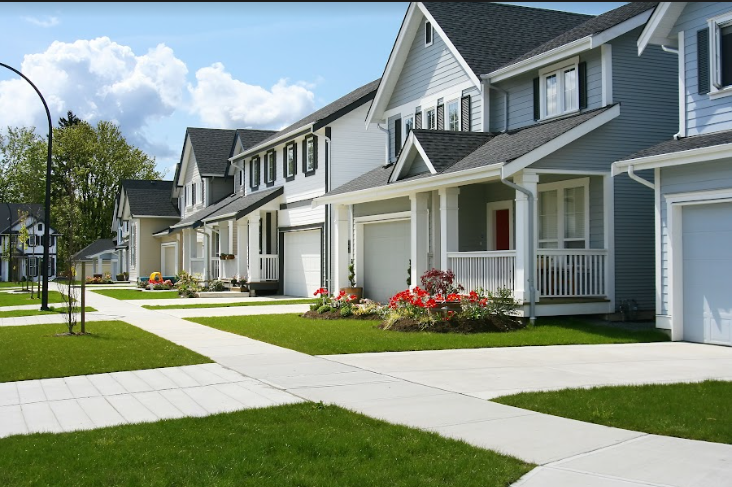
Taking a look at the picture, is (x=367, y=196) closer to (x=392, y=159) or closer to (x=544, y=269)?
(x=392, y=159)

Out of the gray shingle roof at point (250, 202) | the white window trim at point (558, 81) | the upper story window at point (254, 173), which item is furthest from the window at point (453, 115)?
the upper story window at point (254, 173)

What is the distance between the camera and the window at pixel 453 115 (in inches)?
834

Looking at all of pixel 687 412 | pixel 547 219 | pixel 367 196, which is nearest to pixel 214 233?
pixel 367 196

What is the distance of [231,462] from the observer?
5871mm

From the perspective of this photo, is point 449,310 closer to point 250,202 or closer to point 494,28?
point 494,28

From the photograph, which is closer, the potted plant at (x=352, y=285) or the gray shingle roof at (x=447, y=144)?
the gray shingle roof at (x=447, y=144)

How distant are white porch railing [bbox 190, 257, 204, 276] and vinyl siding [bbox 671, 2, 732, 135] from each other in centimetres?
2874

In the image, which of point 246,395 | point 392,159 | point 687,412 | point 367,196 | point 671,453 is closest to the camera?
point 671,453

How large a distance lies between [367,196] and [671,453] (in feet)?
52.1

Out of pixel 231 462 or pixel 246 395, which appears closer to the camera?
pixel 231 462

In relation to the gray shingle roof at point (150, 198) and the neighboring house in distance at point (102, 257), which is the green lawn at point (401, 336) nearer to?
the gray shingle roof at point (150, 198)

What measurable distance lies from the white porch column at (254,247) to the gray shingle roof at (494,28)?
12224 mm

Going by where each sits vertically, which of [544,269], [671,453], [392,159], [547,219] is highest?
[392,159]

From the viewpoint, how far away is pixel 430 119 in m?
22.5
